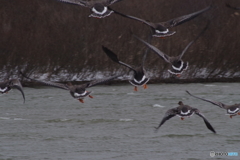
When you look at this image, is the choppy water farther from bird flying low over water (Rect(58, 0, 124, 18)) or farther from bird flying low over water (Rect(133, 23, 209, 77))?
bird flying low over water (Rect(58, 0, 124, 18))

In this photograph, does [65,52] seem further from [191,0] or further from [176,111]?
[176,111]

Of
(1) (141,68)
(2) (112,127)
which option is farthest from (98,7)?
(2) (112,127)

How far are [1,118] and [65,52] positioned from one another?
8501 millimetres

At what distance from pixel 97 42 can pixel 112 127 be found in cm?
993

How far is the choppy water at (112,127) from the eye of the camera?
14.7 metres

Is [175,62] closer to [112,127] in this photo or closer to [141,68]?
[141,68]

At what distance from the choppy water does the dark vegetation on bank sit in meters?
2.23

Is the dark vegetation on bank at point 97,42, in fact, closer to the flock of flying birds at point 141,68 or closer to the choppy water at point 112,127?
the choppy water at point 112,127

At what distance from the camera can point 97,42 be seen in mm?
27109

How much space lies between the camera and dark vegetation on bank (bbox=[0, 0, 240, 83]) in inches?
1045

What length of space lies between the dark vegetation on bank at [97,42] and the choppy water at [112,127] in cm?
223

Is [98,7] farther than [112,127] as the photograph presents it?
No

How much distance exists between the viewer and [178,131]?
1686 cm

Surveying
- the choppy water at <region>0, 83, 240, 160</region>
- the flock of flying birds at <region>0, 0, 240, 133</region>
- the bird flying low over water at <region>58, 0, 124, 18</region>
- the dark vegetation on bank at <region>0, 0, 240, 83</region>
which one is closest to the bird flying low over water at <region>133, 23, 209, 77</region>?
the flock of flying birds at <region>0, 0, 240, 133</region>
